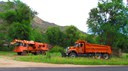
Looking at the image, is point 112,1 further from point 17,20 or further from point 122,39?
point 17,20

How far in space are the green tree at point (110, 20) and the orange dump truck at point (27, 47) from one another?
1095 centimetres

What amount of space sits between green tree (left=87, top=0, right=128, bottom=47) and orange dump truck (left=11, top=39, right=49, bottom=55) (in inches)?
431

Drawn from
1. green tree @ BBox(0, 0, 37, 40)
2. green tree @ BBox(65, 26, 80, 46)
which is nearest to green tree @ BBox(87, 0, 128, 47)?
green tree @ BBox(0, 0, 37, 40)

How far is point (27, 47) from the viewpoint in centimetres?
6278

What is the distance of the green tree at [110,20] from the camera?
60647mm

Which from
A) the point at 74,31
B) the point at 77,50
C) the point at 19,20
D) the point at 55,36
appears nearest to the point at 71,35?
the point at 74,31

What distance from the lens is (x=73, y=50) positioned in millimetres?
52719

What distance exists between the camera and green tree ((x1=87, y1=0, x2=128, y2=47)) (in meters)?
60.6

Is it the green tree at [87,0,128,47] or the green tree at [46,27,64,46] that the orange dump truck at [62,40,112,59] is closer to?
the green tree at [87,0,128,47]

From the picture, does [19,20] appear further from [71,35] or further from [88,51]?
[88,51]

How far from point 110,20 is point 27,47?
15.2 m

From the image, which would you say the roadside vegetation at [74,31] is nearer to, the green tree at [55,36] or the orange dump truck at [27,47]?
the green tree at [55,36]

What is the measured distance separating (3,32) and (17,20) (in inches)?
203

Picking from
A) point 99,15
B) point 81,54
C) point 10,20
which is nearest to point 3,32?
point 10,20
